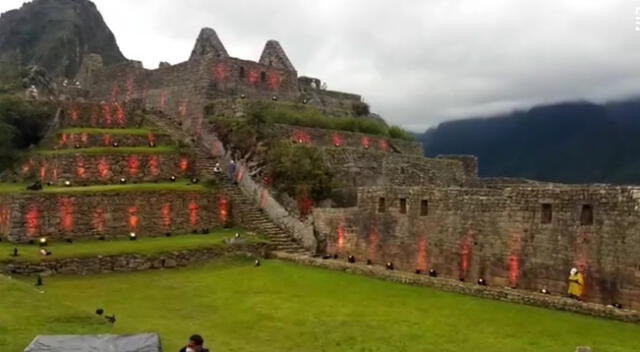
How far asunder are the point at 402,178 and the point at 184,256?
15.7 m

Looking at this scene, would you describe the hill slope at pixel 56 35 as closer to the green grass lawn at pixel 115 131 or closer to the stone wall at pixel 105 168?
the green grass lawn at pixel 115 131

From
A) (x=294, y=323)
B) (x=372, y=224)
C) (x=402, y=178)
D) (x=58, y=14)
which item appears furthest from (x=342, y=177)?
(x=58, y=14)

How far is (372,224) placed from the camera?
1122 inches

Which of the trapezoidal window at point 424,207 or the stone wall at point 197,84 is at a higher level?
the stone wall at point 197,84

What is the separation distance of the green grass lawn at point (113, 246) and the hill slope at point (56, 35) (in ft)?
203

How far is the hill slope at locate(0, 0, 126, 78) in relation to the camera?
8831 cm

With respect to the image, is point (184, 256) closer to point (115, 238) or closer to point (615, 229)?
point (115, 238)

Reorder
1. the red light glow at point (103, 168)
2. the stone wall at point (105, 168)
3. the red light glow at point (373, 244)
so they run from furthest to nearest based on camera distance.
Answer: the red light glow at point (103, 168) < the stone wall at point (105, 168) < the red light glow at point (373, 244)

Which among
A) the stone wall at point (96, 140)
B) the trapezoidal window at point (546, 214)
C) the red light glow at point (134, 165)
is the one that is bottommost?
the trapezoidal window at point (546, 214)

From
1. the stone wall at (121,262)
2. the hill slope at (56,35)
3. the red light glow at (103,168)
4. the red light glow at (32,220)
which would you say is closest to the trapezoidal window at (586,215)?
the stone wall at (121,262)

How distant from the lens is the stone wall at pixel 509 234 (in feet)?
62.4

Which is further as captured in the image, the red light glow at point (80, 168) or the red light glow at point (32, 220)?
the red light glow at point (80, 168)

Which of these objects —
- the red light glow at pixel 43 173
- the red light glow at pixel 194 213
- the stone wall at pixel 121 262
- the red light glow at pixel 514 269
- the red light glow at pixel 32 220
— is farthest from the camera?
the red light glow at pixel 43 173

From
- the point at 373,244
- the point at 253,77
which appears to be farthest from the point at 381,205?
the point at 253,77
